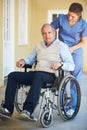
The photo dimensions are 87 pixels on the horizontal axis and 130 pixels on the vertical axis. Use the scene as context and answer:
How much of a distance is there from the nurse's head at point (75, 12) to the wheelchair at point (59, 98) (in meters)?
0.61

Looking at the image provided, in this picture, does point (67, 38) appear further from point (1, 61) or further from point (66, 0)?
point (66, 0)

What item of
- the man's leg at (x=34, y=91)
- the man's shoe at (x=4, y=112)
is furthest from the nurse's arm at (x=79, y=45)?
the man's shoe at (x=4, y=112)

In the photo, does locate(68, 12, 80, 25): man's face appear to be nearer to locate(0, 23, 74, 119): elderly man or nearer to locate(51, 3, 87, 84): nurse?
locate(51, 3, 87, 84): nurse

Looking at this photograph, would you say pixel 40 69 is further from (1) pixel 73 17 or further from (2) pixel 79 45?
(1) pixel 73 17

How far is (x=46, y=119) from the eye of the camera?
301 centimetres

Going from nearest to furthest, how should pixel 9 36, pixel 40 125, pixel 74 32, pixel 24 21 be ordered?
pixel 40 125 < pixel 74 32 < pixel 9 36 < pixel 24 21

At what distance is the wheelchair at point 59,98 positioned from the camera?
2.99 metres

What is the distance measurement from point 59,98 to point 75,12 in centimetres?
93

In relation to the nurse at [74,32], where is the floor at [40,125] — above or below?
below

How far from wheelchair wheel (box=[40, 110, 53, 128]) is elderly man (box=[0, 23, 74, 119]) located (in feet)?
0.35

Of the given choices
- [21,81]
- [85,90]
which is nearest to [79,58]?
[21,81]

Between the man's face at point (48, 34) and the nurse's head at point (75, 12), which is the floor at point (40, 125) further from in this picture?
the nurse's head at point (75, 12)

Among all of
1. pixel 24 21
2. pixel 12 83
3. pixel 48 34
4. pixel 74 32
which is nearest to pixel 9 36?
pixel 24 21

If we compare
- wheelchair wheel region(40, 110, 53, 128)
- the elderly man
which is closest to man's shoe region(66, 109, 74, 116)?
wheelchair wheel region(40, 110, 53, 128)
